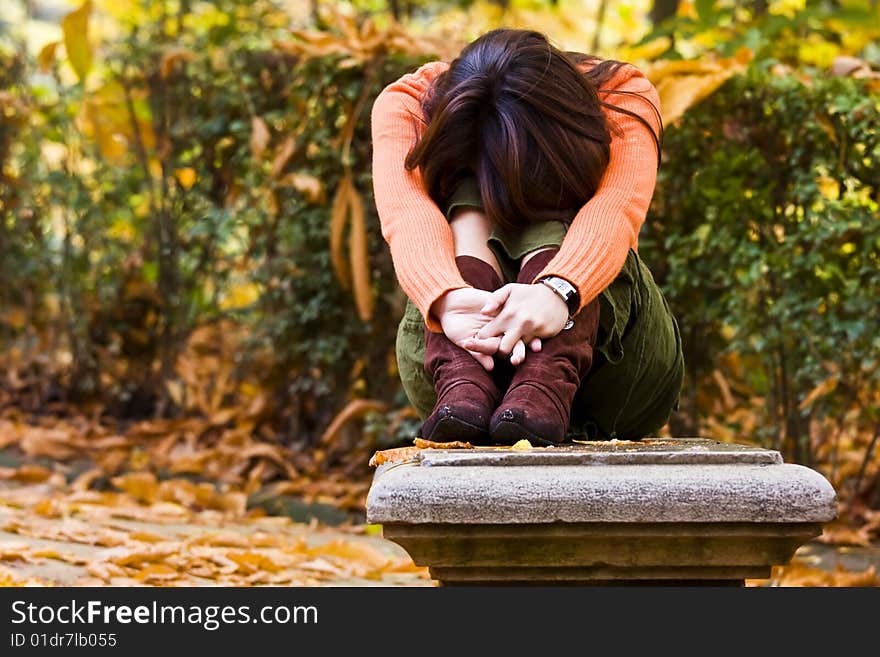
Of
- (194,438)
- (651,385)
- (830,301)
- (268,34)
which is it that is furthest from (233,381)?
(651,385)

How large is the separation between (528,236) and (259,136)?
2.01m

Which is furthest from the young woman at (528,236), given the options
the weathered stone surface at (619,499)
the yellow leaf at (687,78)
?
the yellow leaf at (687,78)

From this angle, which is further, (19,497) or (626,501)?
(19,497)

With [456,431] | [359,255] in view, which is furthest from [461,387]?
[359,255]

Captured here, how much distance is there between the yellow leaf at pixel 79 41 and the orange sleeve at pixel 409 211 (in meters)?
2.14

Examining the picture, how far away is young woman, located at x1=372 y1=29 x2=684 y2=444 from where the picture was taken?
69.9 inches

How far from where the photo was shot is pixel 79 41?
13.2ft

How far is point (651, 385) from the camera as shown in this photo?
6.78 feet

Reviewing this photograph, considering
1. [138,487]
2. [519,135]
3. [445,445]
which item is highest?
[519,135]

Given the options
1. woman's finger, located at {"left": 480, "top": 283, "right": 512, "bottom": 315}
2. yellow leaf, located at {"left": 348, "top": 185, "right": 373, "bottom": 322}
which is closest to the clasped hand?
woman's finger, located at {"left": 480, "top": 283, "right": 512, "bottom": 315}

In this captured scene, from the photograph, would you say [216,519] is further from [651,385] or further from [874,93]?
[874,93]

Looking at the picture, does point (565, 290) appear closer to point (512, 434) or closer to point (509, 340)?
point (509, 340)

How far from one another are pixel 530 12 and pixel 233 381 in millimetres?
3512

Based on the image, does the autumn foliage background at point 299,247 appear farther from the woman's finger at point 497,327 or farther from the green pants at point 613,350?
the woman's finger at point 497,327
